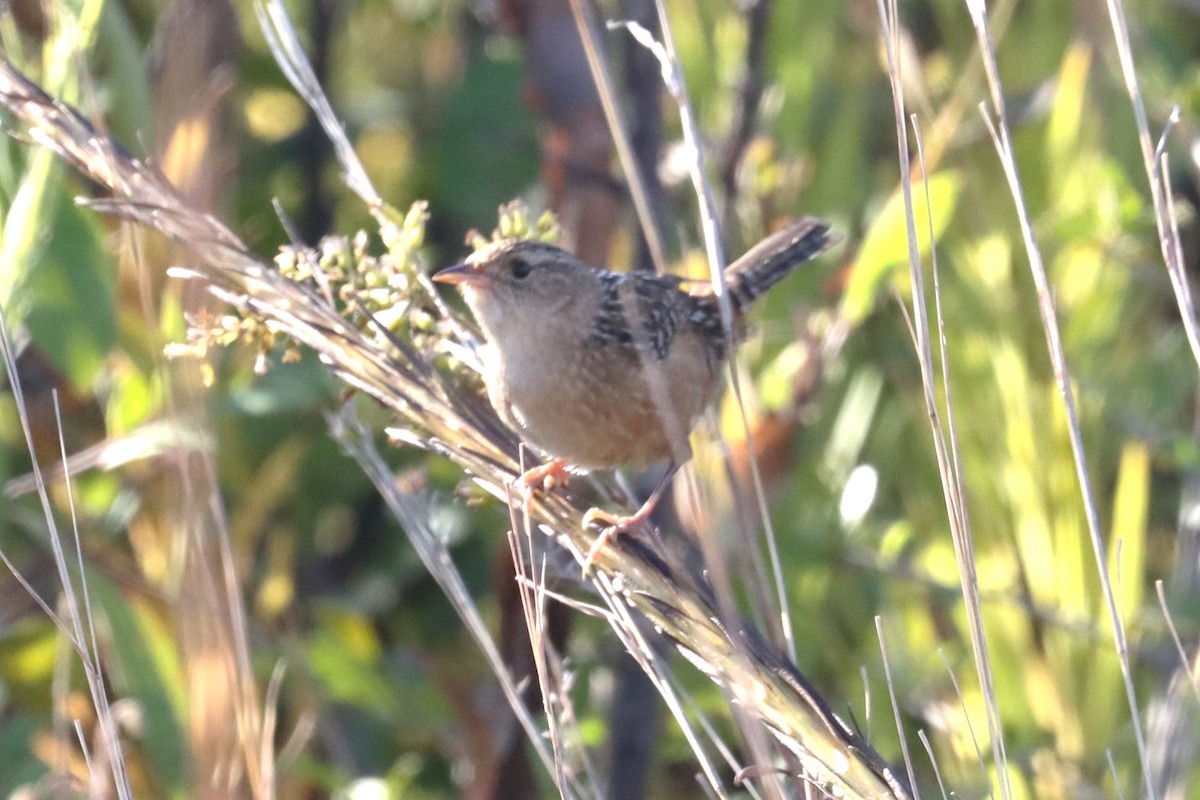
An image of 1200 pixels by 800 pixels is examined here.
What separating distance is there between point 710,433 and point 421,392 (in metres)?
1.07

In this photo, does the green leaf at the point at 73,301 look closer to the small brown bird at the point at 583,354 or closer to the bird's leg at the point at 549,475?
the small brown bird at the point at 583,354

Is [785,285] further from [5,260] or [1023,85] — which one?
[5,260]

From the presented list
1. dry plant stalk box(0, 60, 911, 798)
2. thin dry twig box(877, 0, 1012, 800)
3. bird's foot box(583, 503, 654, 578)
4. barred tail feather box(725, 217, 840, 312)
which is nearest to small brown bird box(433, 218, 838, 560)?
barred tail feather box(725, 217, 840, 312)

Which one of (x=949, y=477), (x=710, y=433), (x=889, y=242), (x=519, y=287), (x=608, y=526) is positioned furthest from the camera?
(x=889, y=242)

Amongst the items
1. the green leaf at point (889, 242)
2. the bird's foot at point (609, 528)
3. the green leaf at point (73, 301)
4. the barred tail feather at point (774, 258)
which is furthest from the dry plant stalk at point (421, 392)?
the green leaf at point (889, 242)

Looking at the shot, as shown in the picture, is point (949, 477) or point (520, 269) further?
point (520, 269)

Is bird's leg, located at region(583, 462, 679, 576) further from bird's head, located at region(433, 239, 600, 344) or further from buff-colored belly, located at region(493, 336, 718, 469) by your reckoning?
bird's head, located at region(433, 239, 600, 344)

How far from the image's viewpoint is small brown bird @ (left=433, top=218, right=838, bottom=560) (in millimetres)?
2574

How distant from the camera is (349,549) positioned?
162 inches

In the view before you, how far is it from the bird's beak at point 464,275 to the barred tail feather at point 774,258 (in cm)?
61

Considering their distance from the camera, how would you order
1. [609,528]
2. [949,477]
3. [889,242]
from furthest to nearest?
[889,242]
[609,528]
[949,477]

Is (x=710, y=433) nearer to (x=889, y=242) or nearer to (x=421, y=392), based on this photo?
(x=889, y=242)

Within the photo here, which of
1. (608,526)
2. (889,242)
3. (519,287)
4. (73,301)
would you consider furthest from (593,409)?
(73,301)

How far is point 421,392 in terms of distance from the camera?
1903mm
